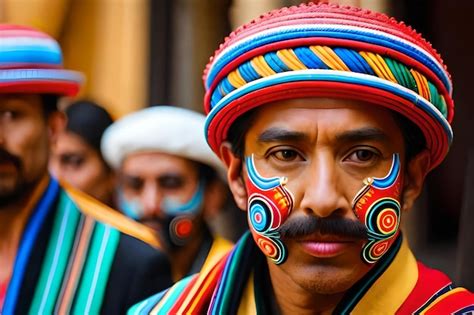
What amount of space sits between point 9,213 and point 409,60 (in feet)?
6.43

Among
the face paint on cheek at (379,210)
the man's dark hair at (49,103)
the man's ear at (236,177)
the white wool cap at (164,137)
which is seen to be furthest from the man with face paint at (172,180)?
the face paint on cheek at (379,210)

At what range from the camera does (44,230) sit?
5.07m

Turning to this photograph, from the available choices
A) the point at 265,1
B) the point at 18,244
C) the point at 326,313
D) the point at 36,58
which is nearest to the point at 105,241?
the point at 18,244

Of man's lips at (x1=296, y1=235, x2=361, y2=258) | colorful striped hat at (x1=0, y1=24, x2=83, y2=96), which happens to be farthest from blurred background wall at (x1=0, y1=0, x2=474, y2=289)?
man's lips at (x1=296, y1=235, x2=361, y2=258)

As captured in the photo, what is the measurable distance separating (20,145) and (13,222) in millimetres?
302

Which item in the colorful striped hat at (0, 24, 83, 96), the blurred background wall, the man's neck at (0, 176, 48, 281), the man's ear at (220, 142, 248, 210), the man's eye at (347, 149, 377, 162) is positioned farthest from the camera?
the blurred background wall

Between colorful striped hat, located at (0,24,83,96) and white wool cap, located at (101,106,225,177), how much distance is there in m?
1.58

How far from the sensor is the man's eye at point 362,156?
3824 millimetres

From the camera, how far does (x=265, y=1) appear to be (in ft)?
26.4

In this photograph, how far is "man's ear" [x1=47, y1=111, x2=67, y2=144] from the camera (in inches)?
206

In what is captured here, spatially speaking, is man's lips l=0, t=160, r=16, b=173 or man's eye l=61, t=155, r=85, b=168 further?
man's eye l=61, t=155, r=85, b=168

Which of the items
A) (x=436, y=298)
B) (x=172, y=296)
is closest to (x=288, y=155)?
(x=436, y=298)

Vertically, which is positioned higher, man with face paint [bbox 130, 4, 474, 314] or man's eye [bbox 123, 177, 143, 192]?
man with face paint [bbox 130, 4, 474, 314]

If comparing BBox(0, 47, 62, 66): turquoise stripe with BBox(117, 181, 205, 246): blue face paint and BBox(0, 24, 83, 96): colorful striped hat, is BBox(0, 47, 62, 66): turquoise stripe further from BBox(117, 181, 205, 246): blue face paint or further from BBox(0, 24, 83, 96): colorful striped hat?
BBox(117, 181, 205, 246): blue face paint
